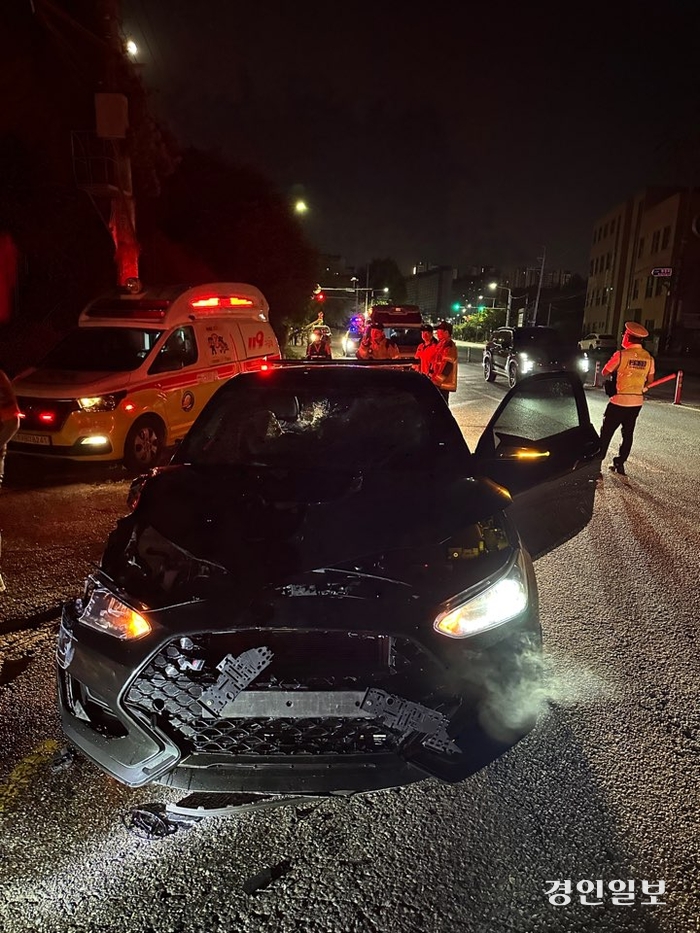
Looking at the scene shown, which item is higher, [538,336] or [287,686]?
[538,336]

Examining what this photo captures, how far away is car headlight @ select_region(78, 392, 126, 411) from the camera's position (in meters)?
7.59

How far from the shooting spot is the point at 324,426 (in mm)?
4648

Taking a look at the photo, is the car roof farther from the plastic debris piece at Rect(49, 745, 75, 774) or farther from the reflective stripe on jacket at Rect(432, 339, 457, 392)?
the reflective stripe on jacket at Rect(432, 339, 457, 392)

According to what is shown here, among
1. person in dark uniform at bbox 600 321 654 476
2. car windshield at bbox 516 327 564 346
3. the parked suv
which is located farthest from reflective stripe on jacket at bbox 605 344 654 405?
car windshield at bbox 516 327 564 346

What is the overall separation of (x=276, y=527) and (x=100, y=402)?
5.64 m

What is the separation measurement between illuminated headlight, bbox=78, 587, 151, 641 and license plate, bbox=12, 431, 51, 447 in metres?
5.74

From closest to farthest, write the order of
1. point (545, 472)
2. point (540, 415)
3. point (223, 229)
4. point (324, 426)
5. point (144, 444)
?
point (545, 472) < point (324, 426) < point (144, 444) < point (540, 415) < point (223, 229)

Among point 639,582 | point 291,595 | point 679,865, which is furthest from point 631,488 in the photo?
point 291,595

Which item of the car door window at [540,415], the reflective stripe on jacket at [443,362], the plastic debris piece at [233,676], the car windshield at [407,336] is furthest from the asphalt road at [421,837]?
the car windshield at [407,336]

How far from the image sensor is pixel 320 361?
4.57 metres

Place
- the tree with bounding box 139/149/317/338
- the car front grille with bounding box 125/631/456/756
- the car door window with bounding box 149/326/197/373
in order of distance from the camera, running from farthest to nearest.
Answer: the tree with bounding box 139/149/317/338
the car door window with bounding box 149/326/197/373
the car front grille with bounding box 125/631/456/756

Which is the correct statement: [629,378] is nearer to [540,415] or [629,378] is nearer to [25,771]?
[540,415]

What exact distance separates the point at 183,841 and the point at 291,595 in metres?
0.98

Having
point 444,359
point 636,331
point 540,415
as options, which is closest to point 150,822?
point 636,331
